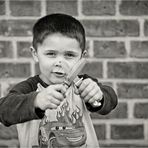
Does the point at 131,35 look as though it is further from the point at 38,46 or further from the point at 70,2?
the point at 38,46

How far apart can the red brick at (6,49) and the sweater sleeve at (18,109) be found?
543 millimetres

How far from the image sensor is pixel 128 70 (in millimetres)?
2080

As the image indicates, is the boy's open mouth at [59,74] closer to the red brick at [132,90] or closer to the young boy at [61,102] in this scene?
the young boy at [61,102]

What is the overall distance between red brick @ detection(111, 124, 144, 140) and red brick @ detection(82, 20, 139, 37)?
17.8 inches

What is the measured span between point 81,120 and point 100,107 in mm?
89

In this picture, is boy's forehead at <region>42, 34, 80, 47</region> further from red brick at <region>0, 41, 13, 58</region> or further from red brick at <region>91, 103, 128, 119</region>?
red brick at <region>91, 103, 128, 119</region>

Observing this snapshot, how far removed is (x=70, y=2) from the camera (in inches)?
80.4

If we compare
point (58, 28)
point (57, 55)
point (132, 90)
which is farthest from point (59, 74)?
point (132, 90)

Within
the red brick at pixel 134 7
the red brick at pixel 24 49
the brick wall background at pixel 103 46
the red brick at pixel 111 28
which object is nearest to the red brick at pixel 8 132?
the brick wall background at pixel 103 46

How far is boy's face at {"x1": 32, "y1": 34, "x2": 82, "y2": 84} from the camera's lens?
1.59 meters

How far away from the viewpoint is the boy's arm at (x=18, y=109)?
4.58 ft

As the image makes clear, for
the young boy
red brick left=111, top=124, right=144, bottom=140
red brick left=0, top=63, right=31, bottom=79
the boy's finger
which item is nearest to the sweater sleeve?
the young boy

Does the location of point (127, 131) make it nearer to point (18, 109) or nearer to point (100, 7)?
A: point (100, 7)

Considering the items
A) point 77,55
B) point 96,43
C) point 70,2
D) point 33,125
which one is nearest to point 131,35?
point 96,43
